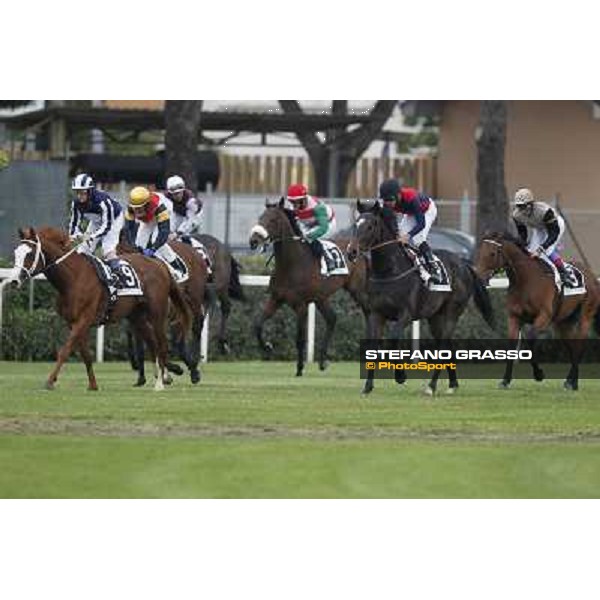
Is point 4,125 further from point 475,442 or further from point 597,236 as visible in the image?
point 475,442

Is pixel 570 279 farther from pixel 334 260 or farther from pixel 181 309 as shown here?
pixel 181 309

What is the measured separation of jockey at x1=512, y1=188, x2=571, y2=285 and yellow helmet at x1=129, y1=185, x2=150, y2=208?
281 centimetres

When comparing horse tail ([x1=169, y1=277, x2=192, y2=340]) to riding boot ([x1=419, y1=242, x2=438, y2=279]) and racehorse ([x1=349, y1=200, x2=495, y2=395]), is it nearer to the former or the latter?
racehorse ([x1=349, y1=200, x2=495, y2=395])

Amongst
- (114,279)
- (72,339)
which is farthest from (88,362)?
(114,279)

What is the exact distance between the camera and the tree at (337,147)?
85.4 feet

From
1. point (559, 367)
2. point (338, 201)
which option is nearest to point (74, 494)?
point (559, 367)

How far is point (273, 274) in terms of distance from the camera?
17.6 m

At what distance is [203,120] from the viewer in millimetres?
25094

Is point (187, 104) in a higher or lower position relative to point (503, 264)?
higher

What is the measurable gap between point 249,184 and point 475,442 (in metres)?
13.3

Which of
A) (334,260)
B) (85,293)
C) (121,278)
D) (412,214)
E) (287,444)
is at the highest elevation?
(412,214)

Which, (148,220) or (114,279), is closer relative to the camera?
(114,279)

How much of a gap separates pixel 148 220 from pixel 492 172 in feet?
22.8

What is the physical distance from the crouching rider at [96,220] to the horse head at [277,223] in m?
1.79
